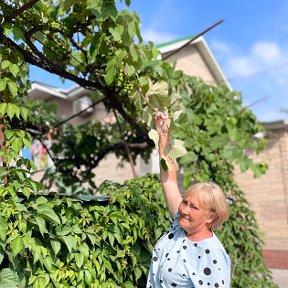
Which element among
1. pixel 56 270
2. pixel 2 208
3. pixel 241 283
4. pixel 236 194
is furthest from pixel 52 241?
pixel 236 194

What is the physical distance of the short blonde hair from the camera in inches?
85.0

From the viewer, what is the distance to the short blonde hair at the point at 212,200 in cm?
216

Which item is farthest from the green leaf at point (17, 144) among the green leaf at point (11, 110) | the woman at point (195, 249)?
the woman at point (195, 249)

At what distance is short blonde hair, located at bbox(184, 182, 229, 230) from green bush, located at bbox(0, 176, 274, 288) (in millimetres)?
545

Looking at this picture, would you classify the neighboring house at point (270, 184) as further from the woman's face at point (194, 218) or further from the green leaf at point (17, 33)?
the woman's face at point (194, 218)

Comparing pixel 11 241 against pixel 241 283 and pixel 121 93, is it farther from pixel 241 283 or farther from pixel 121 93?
pixel 241 283

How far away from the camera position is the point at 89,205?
2.55 meters

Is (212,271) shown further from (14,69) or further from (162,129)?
(14,69)

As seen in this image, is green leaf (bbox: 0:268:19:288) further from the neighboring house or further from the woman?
the neighboring house

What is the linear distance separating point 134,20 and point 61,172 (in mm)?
3382

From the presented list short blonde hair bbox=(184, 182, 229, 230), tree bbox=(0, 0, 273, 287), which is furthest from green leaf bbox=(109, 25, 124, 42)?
short blonde hair bbox=(184, 182, 229, 230)

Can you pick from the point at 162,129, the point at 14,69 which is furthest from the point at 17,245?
the point at 162,129

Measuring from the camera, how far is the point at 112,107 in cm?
411

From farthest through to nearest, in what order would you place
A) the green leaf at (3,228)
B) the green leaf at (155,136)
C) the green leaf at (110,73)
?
the green leaf at (110,73) < the green leaf at (155,136) < the green leaf at (3,228)
